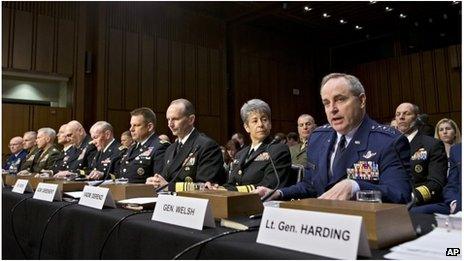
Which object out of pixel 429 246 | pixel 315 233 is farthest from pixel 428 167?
pixel 315 233

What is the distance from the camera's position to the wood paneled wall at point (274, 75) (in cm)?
924

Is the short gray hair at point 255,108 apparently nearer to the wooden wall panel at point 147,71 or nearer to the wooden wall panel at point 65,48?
the wooden wall panel at point 65,48

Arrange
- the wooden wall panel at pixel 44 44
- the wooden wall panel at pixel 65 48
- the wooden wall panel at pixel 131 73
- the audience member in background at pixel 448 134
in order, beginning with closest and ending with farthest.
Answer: the audience member in background at pixel 448 134
the wooden wall panel at pixel 44 44
the wooden wall panel at pixel 65 48
the wooden wall panel at pixel 131 73

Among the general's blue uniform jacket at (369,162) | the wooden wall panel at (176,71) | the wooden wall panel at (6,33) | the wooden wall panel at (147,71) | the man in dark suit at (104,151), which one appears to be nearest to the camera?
the general's blue uniform jacket at (369,162)

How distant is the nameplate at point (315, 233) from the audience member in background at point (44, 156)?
3759 mm

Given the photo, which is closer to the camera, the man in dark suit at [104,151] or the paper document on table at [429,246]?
the paper document on table at [429,246]

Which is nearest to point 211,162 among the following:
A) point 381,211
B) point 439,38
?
point 381,211

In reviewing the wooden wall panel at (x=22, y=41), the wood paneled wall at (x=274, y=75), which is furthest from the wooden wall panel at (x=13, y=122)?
the wood paneled wall at (x=274, y=75)

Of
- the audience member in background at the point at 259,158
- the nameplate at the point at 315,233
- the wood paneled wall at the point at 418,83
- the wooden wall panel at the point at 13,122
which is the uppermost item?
the wood paneled wall at the point at 418,83

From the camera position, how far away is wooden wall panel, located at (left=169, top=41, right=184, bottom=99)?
8.23 meters

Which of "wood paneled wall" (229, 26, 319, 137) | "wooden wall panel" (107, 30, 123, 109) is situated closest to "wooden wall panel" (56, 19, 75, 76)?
"wooden wall panel" (107, 30, 123, 109)

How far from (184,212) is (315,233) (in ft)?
1.42

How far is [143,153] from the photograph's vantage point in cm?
306

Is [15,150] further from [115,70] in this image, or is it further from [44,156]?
[115,70]
